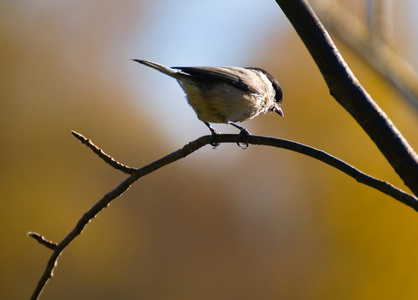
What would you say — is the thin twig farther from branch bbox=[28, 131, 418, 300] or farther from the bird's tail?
the bird's tail

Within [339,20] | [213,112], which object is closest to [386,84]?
[339,20]

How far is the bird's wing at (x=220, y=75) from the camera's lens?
12.0 ft

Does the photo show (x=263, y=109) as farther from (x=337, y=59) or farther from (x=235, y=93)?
(x=337, y=59)

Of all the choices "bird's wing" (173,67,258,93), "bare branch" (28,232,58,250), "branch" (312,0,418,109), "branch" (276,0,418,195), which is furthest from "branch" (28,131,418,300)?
"bird's wing" (173,67,258,93)

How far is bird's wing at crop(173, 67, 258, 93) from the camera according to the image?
3.64 m

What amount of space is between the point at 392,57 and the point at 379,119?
1.33 metres

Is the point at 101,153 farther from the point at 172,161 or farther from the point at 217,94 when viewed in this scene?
the point at 217,94

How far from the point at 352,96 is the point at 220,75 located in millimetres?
2065

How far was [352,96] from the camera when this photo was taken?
1686 millimetres

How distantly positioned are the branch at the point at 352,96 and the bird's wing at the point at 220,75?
1890mm

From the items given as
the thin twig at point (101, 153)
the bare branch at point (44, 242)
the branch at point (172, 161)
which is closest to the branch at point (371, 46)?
the branch at point (172, 161)

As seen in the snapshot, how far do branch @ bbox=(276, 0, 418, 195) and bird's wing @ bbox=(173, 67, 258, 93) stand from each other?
1890 millimetres

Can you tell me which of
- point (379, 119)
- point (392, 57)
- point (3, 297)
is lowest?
point (379, 119)

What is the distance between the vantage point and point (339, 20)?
2.83 meters
